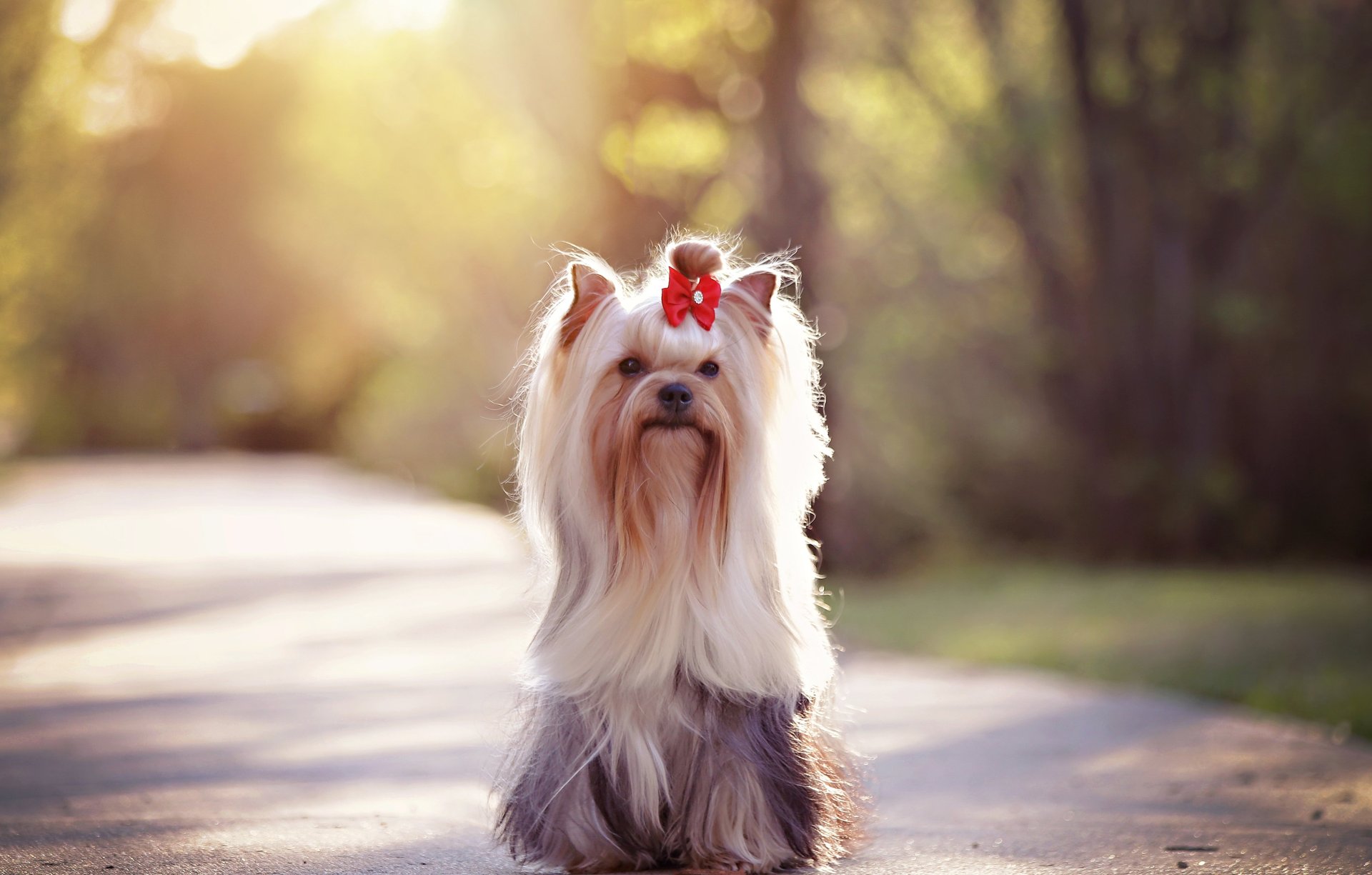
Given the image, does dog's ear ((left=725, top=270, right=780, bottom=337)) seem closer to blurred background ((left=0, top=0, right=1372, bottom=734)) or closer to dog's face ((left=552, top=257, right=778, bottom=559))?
dog's face ((left=552, top=257, right=778, bottom=559))

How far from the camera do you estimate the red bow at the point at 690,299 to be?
3.52 metres

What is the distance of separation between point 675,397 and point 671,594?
0.50m

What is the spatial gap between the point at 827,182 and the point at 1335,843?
987cm

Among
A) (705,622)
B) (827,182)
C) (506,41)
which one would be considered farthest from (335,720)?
(506,41)

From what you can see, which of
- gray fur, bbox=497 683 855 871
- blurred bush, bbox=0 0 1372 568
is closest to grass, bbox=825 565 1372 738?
blurred bush, bbox=0 0 1372 568

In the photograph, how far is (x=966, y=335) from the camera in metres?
17.2

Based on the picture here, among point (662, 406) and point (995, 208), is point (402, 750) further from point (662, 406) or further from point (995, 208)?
point (995, 208)

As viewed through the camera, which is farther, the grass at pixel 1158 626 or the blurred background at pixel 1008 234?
the blurred background at pixel 1008 234

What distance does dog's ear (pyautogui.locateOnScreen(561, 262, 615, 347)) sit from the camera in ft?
→ 12.1

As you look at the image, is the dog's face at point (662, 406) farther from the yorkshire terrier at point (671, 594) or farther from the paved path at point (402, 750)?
the paved path at point (402, 750)

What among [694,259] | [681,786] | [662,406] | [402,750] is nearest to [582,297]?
[694,259]

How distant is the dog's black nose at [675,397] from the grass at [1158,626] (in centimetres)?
471

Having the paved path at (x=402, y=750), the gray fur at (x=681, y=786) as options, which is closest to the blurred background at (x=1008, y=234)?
the paved path at (x=402, y=750)

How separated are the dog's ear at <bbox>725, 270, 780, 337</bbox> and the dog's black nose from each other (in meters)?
0.34
